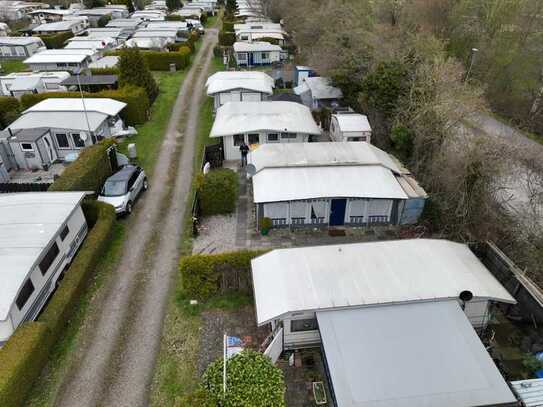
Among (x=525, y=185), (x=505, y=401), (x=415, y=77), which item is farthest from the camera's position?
(x=415, y=77)

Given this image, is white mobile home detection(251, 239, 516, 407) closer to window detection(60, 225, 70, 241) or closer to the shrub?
A: the shrub

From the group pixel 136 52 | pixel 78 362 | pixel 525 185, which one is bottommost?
pixel 78 362

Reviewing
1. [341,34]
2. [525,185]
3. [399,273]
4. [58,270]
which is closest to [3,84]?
[58,270]

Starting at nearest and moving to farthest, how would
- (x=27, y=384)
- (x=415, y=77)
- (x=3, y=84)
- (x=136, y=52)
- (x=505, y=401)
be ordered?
1. (x=505, y=401)
2. (x=27, y=384)
3. (x=415, y=77)
4. (x=136, y=52)
5. (x=3, y=84)

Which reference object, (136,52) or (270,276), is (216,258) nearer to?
(270,276)

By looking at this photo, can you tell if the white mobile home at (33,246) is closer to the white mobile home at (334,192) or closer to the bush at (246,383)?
the bush at (246,383)

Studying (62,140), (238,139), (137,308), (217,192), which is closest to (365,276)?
(137,308)
